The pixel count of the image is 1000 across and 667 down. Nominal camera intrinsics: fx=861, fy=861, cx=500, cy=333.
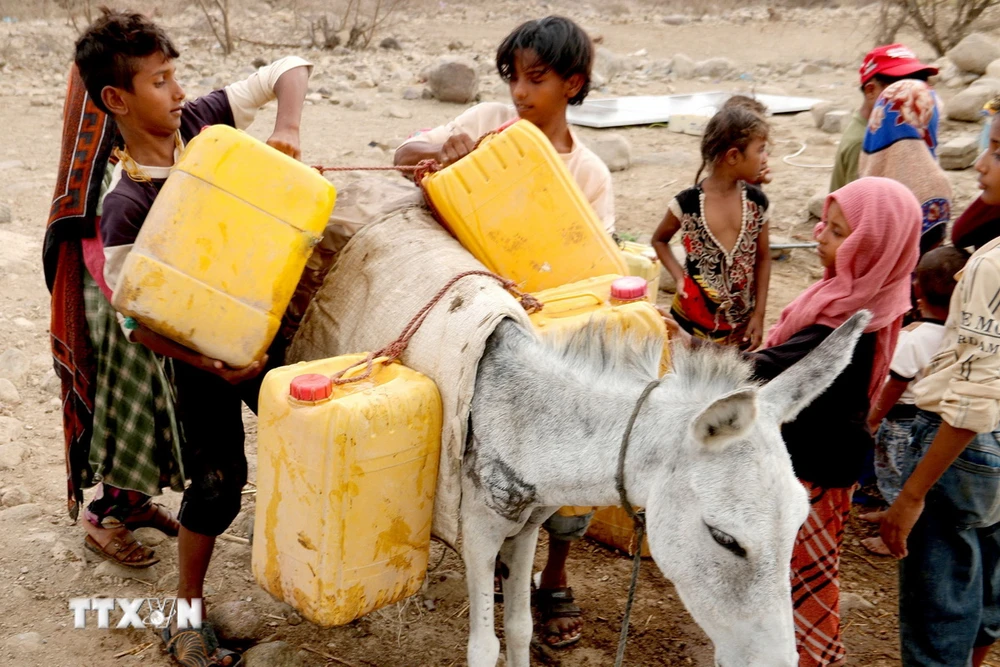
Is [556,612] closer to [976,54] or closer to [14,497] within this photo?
[14,497]

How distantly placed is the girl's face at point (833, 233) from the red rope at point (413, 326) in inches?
40.7

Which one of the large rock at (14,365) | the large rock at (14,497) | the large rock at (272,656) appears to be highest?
the large rock at (14,365)

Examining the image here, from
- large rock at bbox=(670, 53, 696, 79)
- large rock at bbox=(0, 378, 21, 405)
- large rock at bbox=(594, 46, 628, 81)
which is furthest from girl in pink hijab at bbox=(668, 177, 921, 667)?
→ large rock at bbox=(670, 53, 696, 79)

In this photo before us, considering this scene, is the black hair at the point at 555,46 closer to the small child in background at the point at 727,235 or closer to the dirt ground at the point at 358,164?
the small child in background at the point at 727,235

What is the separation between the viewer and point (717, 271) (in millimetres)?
4062

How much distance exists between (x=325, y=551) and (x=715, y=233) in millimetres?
2519

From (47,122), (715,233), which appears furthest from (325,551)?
(47,122)

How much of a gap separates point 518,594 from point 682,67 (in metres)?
14.0

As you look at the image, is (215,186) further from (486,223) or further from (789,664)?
(789,664)

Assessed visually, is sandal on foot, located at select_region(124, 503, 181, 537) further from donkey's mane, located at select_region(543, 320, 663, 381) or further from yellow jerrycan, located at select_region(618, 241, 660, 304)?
yellow jerrycan, located at select_region(618, 241, 660, 304)

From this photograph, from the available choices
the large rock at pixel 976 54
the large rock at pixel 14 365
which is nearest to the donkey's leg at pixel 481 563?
the large rock at pixel 14 365

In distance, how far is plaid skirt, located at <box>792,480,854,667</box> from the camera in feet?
9.78

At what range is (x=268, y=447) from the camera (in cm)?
237

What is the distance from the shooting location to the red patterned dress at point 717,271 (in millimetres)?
4055
